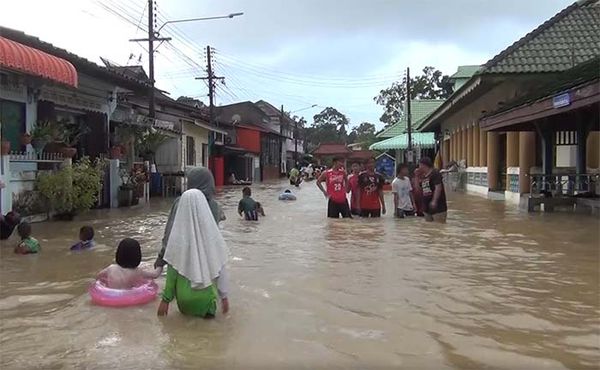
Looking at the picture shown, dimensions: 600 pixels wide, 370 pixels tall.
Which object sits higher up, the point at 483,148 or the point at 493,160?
the point at 483,148

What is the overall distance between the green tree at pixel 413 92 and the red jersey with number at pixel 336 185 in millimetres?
51979

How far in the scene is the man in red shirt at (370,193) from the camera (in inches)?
524

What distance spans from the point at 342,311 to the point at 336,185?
25.4ft

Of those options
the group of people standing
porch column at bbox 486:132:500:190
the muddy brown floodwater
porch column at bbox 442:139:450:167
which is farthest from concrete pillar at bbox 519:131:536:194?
porch column at bbox 442:139:450:167

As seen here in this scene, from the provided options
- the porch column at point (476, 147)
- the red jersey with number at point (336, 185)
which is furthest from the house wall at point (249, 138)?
the red jersey with number at point (336, 185)

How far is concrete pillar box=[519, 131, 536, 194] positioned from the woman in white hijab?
14057 millimetres

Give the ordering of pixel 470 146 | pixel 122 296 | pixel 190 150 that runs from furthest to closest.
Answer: pixel 190 150, pixel 470 146, pixel 122 296

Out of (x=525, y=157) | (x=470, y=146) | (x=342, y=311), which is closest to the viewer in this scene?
(x=342, y=311)

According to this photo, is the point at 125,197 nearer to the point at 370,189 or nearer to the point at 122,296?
the point at 370,189

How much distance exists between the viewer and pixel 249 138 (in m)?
53.2

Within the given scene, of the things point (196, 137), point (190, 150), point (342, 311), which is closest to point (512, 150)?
point (342, 311)

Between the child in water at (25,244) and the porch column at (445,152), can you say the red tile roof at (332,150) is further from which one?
the child in water at (25,244)

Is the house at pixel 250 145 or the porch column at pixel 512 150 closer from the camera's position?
the porch column at pixel 512 150

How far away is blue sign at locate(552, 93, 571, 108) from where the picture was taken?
10.5m
